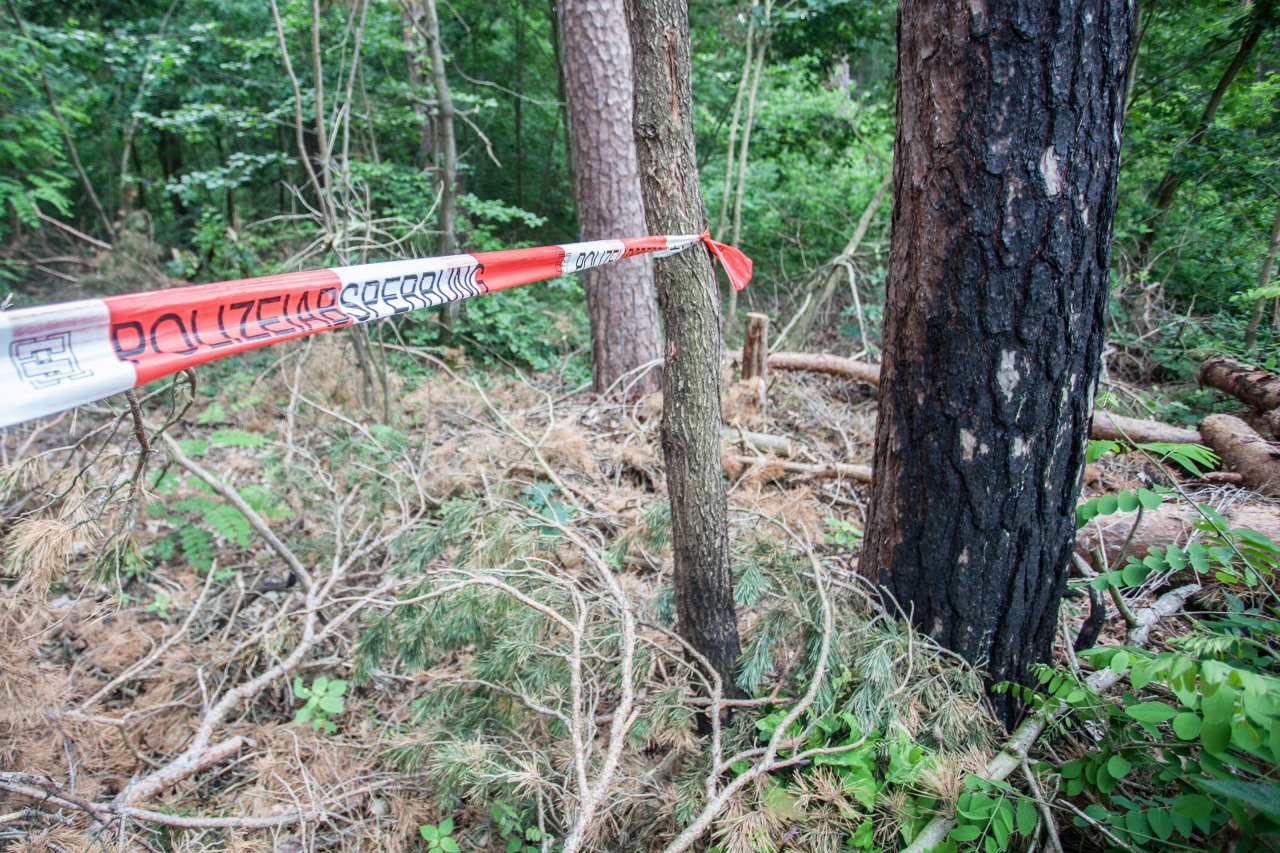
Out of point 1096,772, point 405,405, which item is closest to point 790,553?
point 1096,772

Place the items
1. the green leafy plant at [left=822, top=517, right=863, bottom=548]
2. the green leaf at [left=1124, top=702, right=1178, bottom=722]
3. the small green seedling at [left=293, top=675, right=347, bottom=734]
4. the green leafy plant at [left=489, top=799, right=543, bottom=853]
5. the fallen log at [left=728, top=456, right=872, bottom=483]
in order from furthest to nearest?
the fallen log at [left=728, top=456, right=872, bottom=483] → the green leafy plant at [left=822, top=517, right=863, bottom=548] → the small green seedling at [left=293, top=675, right=347, bottom=734] → the green leafy plant at [left=489, top=799, right=543, bottom=853] → the green leaf at [left=1124, top=702, right=1178, bottom=722]

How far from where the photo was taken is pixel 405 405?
5258 mm

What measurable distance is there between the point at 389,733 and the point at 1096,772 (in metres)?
2.32

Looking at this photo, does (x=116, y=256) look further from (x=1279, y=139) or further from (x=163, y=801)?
(x=1279, y=139)

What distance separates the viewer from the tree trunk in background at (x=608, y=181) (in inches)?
187

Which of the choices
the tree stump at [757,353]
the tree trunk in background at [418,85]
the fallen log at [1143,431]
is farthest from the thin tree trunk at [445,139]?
the fallen log at [1143,431]

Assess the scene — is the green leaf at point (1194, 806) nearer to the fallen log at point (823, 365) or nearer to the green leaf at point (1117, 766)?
the green leaf at point (1117, 766)

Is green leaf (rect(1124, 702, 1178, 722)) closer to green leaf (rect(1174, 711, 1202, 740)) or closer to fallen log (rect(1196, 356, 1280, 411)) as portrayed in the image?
green leaf (rect(1174, 711, 1202, 740))

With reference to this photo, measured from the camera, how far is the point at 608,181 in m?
4.91

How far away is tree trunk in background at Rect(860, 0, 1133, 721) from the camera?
1.66m

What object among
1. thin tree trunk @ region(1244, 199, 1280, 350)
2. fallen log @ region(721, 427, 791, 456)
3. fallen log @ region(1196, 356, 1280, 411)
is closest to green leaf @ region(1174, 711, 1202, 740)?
fallen log @ region(721, 427, 791, 456)

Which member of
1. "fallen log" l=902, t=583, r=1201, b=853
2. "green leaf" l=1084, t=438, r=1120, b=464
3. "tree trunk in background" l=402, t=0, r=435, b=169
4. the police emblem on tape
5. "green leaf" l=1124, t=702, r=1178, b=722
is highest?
"tree trunk in background" l=402, t=0, r=435, b=169

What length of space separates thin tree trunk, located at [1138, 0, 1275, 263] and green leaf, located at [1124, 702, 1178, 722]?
210 inches

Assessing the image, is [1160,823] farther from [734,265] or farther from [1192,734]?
[734,265]
